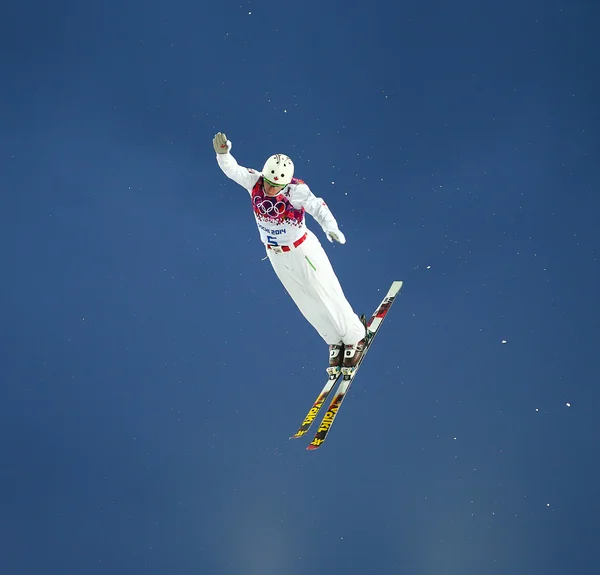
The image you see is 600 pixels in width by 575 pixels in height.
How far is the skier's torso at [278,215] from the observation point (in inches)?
270

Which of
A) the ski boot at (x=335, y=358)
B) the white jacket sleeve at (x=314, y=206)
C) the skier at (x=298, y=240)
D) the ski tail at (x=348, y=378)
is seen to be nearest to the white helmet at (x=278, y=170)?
the skier at (x=298, y=240)

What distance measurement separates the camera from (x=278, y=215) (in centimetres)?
689

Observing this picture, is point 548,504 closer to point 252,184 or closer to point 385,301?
point 385,301

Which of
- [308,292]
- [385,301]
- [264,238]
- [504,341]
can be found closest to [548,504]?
[504,341]

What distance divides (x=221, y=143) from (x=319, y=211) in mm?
918

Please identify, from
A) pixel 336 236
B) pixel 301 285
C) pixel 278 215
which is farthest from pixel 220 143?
pixel 301 285

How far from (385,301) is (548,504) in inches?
126

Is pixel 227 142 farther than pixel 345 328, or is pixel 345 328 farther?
pixel 345 328

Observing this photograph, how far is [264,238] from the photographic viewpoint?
23.1ft

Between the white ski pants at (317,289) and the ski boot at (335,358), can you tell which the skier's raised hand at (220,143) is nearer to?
the white ski pants at (317,289)

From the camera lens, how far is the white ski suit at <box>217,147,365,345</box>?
6.80 meters

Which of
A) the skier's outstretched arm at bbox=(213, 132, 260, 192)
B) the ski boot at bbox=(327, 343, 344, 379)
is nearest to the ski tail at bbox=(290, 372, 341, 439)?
the ski boot at bbox=(327, 343, 344, 379)

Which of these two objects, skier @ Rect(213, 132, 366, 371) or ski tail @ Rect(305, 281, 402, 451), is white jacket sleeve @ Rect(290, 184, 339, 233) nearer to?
skier @ Rect(213, 132, 366, 371)

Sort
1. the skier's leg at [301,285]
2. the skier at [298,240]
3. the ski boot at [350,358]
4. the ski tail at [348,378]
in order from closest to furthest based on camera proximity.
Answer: the skier at [298,240] < the skier's leg at [301,285] < the ski tail at [348,378] < the ski boot at [350,358]
